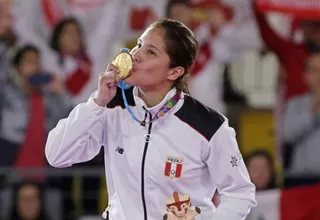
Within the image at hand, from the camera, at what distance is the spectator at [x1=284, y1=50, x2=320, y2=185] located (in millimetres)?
6465

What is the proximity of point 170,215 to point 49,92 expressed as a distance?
339 centimetres

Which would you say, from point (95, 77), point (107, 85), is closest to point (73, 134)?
point (107, 85)

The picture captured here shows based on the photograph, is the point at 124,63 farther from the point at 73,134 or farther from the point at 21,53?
the point at 21,53

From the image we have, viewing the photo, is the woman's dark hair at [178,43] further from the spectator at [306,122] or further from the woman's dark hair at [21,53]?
the spectator at [306,122]

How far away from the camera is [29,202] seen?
5.98 meters

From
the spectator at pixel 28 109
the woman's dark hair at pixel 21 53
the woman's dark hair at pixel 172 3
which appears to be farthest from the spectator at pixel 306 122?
the woman's dark hair at pixel 21 53

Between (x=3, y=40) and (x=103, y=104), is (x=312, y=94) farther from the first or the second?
(x=103, y=104)

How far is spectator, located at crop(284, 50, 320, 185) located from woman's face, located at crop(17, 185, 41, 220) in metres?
1.92

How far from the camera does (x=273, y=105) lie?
6.91 m

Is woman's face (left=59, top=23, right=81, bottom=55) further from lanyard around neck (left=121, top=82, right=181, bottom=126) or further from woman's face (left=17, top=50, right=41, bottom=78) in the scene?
lanyard around neck (left=121, top=82, right=181, bottom=126)

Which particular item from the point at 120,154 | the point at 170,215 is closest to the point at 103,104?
the point at 120,154

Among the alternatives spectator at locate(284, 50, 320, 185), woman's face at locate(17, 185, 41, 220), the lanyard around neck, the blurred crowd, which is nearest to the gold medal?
the lanyard around neck

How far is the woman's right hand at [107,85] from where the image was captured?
302 centimetres

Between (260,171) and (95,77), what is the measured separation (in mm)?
1398
